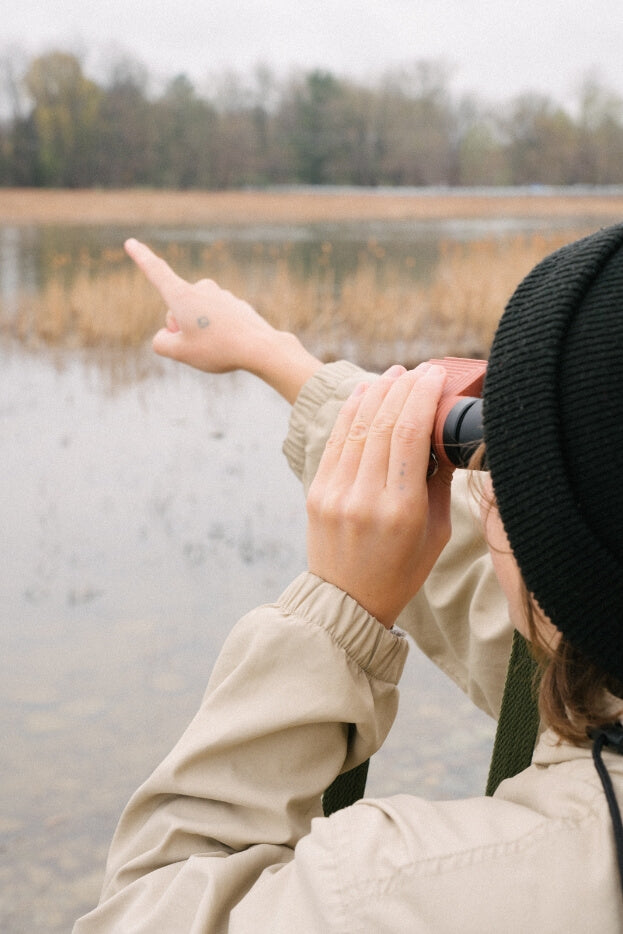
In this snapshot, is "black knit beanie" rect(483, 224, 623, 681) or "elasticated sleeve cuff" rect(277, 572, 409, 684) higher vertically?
"black knit beanie" rect(483, 224, 623, 681)

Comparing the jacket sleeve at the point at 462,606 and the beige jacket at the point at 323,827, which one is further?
the jacket sleeve at the point at 462,606

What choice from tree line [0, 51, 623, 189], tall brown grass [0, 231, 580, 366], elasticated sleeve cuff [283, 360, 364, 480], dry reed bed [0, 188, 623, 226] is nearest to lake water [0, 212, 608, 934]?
tall brown grass [0, 231, 580, 366]

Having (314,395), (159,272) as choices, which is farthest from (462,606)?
(159,272)

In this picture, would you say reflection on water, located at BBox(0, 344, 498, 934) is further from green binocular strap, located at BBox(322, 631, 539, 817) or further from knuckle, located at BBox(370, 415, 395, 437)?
knuckle, located at BBox(370, 415, 395, 437)

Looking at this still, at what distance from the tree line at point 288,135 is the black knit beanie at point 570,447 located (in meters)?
40.0

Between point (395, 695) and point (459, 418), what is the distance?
0.92 feet

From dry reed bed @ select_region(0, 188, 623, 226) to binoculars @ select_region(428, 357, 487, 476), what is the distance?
25895 mm

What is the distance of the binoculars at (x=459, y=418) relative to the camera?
0.79 m

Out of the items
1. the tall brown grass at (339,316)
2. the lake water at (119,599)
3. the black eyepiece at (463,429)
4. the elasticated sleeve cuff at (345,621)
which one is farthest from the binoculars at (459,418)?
the tall brown grass at (339,316)

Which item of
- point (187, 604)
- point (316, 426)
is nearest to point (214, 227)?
point (187, 604)

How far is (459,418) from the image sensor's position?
804 millimetres

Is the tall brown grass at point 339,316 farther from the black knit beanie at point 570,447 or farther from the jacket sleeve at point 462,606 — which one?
the black knit beanie at point 570,447

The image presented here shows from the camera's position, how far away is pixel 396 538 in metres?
0.80

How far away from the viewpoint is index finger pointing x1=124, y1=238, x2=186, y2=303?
4.71 ft
